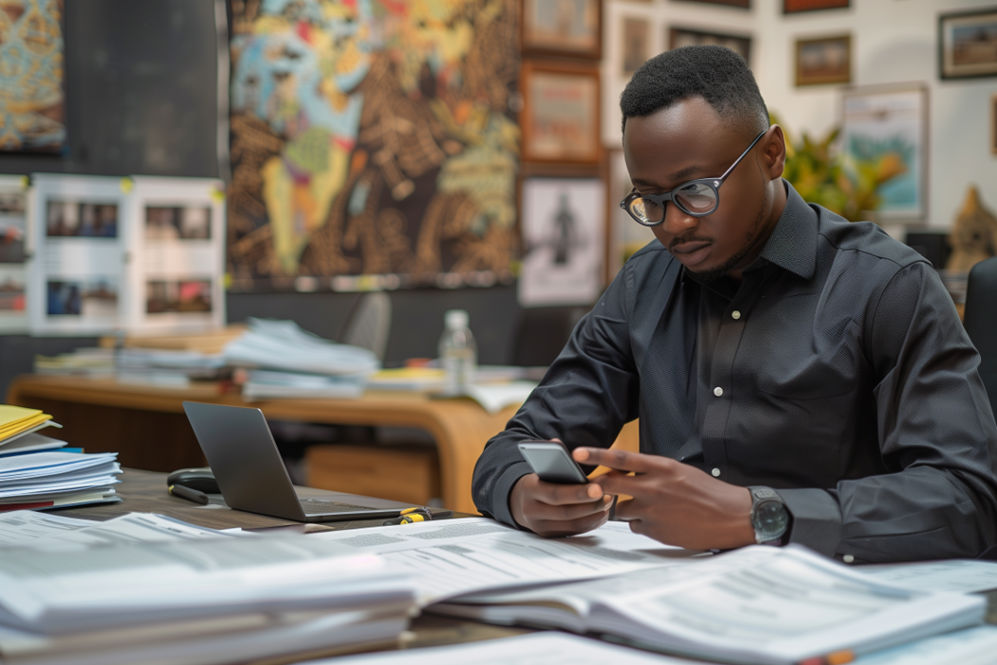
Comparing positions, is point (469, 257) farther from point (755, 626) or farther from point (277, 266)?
point (755, 626)

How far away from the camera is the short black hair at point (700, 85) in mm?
1446

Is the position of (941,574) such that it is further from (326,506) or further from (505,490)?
(326,506)

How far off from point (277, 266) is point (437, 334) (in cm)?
69

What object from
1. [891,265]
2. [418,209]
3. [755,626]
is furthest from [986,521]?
[418,209]

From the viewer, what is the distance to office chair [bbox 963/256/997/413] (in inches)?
62.0

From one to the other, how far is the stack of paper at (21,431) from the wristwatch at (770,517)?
0.91m

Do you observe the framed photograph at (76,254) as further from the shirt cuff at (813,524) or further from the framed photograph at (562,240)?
the shirt cuff at (813,524)

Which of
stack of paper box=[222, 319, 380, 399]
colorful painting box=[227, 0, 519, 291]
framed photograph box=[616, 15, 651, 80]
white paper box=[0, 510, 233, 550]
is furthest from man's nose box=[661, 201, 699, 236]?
framed photograph box=[616, 15, 651, 80]

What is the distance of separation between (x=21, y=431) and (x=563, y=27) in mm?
3546

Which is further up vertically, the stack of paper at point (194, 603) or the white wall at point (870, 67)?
the white wall at point (870, 67)

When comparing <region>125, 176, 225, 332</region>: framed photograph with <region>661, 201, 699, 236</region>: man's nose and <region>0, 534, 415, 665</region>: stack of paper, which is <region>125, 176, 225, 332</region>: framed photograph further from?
<region>0, 534, 415, 665</region>: stack of paper

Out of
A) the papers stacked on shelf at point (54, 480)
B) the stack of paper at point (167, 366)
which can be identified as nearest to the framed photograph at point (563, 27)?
the stack of paper at point (167, 366)

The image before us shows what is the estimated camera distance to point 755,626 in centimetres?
80

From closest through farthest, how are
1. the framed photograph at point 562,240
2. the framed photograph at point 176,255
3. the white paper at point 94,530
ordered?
the white paper at point 94,530 → the framed photograph at point 176,255 → the framed photograph at point 562,240
